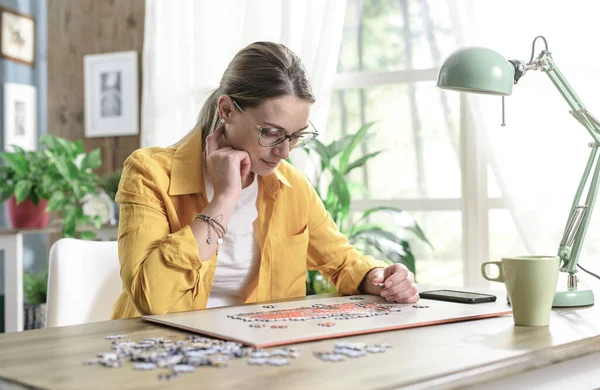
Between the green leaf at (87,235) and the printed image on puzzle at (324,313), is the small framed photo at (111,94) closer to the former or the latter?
the green leaf at (87,235)

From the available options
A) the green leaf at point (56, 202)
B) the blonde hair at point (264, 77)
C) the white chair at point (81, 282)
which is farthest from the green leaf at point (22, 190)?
the blonde hair at point (264, 77)

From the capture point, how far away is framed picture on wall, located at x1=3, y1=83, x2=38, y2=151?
14.6 feet

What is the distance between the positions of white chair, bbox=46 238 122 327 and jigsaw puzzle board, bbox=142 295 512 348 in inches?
20.7

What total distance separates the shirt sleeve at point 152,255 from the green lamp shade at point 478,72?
2.16 feet

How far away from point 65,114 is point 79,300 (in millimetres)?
2724

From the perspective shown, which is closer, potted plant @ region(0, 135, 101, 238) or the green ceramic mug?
the green ceramic mug

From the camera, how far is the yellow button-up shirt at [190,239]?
1.62 metres

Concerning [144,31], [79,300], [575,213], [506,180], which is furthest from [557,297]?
[144,31]

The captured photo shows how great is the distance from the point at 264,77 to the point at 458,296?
2.32ft

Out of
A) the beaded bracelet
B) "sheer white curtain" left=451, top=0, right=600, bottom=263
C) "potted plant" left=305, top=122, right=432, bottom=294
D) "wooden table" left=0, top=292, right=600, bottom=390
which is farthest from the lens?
"potted plant" left=305, top=122, right=432, bottom=294

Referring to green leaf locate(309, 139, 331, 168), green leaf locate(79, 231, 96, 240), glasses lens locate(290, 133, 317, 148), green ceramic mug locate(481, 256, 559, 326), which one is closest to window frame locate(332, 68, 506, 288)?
green leaf locate(309, 139, 331, 168)

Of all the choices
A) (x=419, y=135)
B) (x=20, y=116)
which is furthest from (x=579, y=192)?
(x=20, y=116)

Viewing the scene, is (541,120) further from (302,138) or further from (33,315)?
(33,315)

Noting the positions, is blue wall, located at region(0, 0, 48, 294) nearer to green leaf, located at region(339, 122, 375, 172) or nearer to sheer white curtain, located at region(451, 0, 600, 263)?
green leaf, located at region(339, 122, 375, 172)
